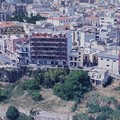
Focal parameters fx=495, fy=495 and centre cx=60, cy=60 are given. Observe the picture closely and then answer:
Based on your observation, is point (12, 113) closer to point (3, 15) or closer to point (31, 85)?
point (31, 85)

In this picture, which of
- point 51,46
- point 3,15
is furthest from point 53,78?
point 3,15

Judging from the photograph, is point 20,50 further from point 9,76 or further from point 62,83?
point 62,83

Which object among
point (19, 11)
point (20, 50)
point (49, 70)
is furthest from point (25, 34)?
point (19, 11)

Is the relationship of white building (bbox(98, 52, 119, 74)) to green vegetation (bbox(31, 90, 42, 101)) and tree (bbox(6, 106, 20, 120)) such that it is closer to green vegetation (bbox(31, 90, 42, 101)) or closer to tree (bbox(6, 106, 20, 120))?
green vegetation (bbox(31, 90, 42, 101))

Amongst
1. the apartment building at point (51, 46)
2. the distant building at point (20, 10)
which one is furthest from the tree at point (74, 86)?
the distant building at point (20, 10)

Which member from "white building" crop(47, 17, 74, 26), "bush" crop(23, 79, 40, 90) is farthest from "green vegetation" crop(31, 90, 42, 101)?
"white building" crop(47, 17, 74, 26)

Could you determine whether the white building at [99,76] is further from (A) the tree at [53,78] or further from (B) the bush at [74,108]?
(B) the bush at [74,108]

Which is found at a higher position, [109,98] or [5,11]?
[5,11]
